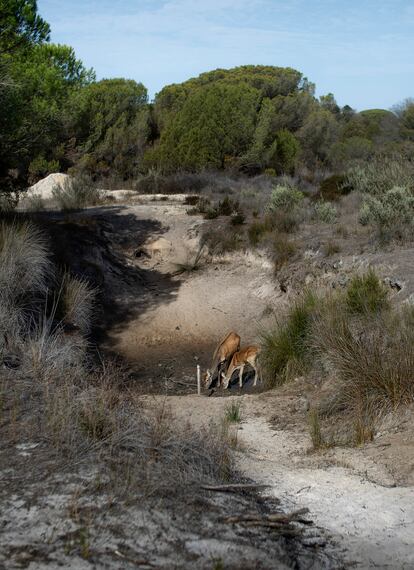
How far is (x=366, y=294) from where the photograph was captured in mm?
12016

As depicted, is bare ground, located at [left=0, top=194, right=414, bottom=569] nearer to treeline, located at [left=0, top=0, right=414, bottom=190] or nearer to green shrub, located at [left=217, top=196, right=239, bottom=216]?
treeline, located at [left=0, top=0, right=414, bottom=190]

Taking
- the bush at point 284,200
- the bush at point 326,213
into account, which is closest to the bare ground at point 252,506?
the bush at point 326,213

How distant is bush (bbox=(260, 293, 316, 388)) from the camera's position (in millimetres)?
11500

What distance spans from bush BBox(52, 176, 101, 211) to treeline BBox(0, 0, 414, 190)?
176 cm

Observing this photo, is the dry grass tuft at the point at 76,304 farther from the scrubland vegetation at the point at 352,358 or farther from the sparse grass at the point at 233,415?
the sparse grass at the point at 233,415

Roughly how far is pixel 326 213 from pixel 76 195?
9195 mm

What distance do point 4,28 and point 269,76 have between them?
108 feet

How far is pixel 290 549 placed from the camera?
4785 millimetres

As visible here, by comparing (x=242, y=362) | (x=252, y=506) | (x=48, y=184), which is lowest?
(x=242, y=362)

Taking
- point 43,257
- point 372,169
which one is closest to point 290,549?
point 43,257

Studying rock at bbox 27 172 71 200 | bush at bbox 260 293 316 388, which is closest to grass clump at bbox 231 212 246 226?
bush at bbox 260 293 316 388

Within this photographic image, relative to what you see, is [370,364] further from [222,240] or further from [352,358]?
[222,240]

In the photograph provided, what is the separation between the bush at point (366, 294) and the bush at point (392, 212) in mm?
4416

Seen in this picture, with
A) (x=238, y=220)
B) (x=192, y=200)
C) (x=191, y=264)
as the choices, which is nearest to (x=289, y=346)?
(x=191, y=264)
